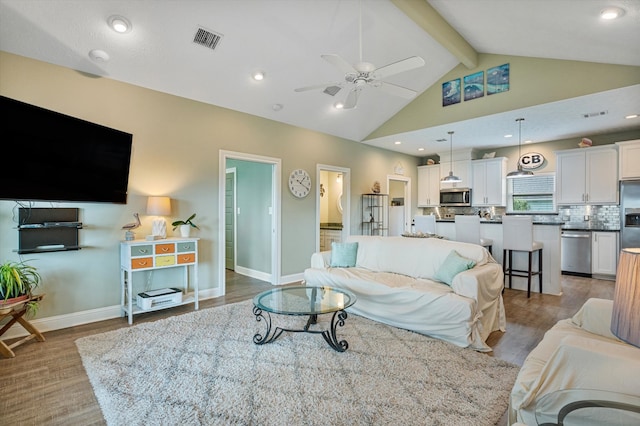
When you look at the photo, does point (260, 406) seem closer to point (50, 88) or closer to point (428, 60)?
point (50, 88)

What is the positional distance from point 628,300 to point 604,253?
6.30 m

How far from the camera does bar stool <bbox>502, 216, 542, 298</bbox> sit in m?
4.46

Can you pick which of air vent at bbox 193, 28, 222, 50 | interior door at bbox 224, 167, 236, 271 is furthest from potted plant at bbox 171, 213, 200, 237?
interior door at bbox 224, 167, 236, 271

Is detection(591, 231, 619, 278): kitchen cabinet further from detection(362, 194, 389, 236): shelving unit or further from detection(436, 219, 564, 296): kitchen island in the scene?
detection(362, 194, 389, 236): shelving unit

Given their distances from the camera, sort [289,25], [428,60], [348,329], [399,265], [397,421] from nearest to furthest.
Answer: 1. [397,421]
2. [348,329]
3. [289,25]
4. [399,265]
5. [428,60]

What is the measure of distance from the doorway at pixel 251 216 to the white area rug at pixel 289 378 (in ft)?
6.12

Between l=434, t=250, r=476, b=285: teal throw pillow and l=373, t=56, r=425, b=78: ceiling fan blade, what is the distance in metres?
1.95

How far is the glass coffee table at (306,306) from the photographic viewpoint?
2588 millimetres

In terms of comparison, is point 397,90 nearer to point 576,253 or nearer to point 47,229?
point 47,229

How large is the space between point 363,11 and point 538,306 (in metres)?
4.28

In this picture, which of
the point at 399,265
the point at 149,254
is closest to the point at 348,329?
the point at 399,265

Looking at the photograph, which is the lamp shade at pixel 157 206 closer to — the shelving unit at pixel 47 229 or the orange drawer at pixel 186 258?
the orange drawer at pixel 186 258

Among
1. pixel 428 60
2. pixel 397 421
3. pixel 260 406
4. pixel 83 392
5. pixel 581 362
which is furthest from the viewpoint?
pixel 428 60

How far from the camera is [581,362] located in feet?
4.26
